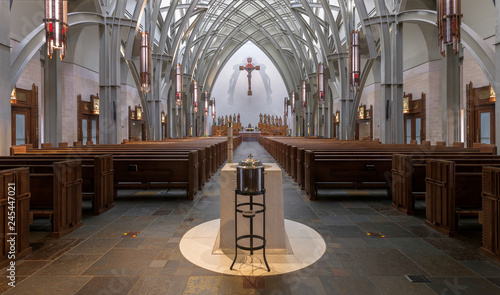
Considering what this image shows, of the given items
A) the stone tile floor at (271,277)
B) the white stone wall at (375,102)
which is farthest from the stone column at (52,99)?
the white stone wall at (375,102)

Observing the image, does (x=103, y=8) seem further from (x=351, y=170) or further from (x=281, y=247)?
(x=281, y=247)

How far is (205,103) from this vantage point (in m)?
29.3

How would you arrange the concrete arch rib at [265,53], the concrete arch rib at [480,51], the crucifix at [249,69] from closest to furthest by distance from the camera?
the concrete arch rib at [480,51] → the concrete arch rib at [265,53] → the crucifix at [249,69]

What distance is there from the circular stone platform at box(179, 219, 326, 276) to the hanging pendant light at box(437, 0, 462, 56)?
6.23 meters

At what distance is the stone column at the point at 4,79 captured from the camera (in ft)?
19.3

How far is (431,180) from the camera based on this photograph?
3.57m

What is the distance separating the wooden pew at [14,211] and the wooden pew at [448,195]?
4.33 meters

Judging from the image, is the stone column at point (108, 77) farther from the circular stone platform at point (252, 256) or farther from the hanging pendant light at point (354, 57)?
the circular stone platform at point (252, 256)

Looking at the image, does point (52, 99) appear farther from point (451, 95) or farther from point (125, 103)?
point (451, 95)

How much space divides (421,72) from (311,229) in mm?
13951

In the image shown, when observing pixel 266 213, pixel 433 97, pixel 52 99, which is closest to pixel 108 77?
pixel 52 99

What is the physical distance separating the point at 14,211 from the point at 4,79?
16.6ft

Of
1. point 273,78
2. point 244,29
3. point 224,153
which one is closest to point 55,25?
point 224,153

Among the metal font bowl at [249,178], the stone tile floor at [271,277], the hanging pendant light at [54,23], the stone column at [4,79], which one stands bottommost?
the stone tile floor at [271,277]
